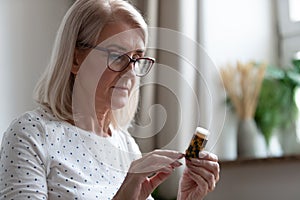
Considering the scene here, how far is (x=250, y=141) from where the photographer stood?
214cm

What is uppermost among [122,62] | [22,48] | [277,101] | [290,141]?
[122,62]

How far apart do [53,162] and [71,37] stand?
0.29 metres

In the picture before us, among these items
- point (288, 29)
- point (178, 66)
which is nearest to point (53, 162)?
point (178, 66)

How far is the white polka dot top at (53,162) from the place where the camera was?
1.12 m

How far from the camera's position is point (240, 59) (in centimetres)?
234

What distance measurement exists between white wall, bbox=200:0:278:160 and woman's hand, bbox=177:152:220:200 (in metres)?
1.00

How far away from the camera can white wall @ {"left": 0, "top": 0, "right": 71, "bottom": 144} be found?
2.29 m

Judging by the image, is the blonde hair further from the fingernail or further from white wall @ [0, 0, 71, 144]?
white wall @ [0, 0, 71, 144]

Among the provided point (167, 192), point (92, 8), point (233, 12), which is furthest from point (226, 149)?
point (92, 8)

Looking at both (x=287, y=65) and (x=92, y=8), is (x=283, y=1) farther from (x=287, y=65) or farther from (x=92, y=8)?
(x=92, y=8)

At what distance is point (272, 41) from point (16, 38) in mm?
1100

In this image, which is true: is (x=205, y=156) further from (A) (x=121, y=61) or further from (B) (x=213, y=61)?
(B) (x=213, y=61)

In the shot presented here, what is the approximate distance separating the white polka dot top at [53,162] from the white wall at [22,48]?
1.07 meters

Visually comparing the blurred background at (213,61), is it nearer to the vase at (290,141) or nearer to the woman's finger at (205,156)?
the vase at (290,141)
